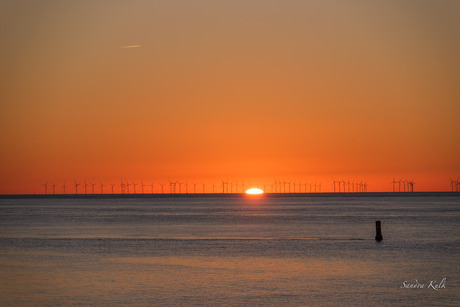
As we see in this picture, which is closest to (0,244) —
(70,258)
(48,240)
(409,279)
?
(48,240)

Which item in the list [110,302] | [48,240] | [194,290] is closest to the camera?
[110,302]

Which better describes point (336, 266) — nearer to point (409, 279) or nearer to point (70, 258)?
point (409, 279)

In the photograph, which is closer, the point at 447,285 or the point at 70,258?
the point at 447,285

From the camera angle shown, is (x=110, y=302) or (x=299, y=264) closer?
(x=110, y=302)

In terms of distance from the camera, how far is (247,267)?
4897 centimetres

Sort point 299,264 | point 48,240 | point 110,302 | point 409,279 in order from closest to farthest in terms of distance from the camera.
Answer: point 110,302 < point 409,279 < point 299,264 < point 48,240

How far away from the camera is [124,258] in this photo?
185 ft

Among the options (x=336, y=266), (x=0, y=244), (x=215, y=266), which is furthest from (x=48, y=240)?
(x=336, y=266)

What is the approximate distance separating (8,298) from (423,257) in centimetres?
3307

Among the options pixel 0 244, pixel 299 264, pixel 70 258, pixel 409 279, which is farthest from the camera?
pixel 0 244

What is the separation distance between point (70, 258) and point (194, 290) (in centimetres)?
2065

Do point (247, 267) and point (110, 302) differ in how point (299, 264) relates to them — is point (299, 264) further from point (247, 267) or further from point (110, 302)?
point (110, 302)

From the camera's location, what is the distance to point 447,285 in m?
39.8

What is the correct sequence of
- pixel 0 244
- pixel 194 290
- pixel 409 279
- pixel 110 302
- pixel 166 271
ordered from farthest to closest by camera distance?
pixel 0 244
pixel 166 271
pixel 409 279
pixel 194 290
pixel 110 302
